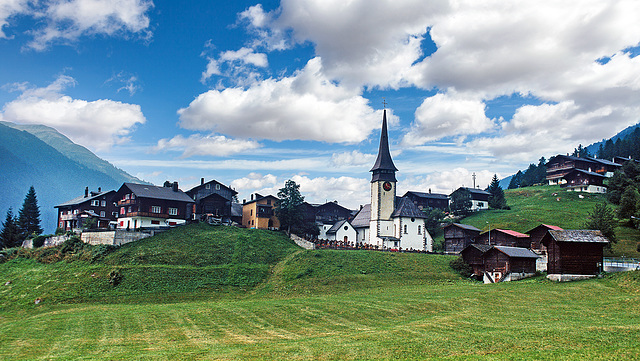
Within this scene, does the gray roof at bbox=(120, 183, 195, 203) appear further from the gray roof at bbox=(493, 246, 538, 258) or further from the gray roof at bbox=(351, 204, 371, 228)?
the gray roof at bbox=(493, 246, 538, 258)

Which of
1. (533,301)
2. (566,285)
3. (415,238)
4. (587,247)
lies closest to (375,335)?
(533,301)

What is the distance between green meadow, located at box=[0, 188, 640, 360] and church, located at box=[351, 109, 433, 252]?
14.6 m

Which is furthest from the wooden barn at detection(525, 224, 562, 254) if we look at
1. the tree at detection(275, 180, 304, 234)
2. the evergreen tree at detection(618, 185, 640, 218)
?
the tree at detection(275, 180, 304, 234)

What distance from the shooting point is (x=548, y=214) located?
86.0 m

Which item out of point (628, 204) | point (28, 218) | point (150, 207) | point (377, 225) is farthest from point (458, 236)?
point (28, 218)

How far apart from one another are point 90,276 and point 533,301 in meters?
42.3

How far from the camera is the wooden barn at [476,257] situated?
52094mm

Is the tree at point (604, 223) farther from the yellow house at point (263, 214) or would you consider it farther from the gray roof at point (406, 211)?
the yellow house at point (263, 214)

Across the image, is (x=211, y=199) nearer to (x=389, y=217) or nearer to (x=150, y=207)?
(x=150, y=207)

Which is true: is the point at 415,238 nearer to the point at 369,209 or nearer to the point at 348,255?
the point at 369,209

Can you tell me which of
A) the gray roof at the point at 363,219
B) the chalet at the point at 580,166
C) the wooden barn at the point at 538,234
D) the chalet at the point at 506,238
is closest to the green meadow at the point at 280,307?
the chalet at the point at 506,238

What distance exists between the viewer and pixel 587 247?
44219 millimetres

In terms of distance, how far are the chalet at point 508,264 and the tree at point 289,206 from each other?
118 ft

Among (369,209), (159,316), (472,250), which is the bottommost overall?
(159,316)
